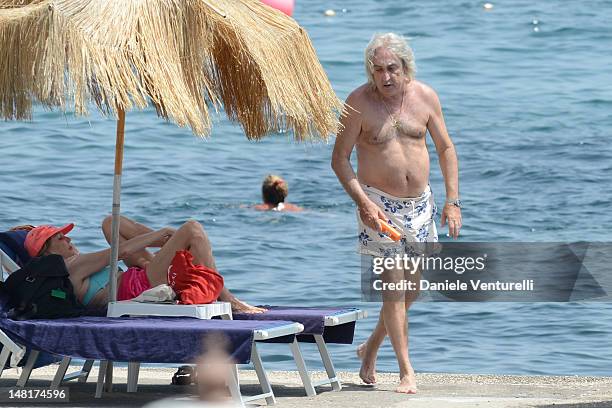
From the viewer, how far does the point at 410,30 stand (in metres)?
29.1

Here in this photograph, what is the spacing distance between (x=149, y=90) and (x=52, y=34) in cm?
50

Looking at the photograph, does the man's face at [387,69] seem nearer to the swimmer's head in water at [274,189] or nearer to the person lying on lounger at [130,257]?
the person lying on lounger at [130,257]

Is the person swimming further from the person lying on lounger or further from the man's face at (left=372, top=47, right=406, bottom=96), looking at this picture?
the man's face at (left=372, top=47, right=406, bottom=96)

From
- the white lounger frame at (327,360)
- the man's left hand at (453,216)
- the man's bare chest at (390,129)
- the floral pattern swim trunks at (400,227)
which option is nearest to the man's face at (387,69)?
the man's bare chest at (390,129)

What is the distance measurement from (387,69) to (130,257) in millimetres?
1618

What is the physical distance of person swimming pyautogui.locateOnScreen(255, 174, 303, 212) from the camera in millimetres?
15422

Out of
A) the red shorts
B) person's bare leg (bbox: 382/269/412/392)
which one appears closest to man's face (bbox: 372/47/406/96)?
person's bare leg (bbox: 382/269/412/392)

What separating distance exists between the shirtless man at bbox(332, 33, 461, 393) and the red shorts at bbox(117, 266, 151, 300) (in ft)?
3.58

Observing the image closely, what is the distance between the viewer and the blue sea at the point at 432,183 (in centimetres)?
1087

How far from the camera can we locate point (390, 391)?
656 centimetres

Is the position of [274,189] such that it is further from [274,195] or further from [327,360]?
[327,360]

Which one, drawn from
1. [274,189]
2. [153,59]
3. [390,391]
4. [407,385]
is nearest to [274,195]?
[274,189]

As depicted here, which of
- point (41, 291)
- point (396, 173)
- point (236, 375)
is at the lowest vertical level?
point (236, 375)

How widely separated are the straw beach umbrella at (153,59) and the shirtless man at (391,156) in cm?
22
